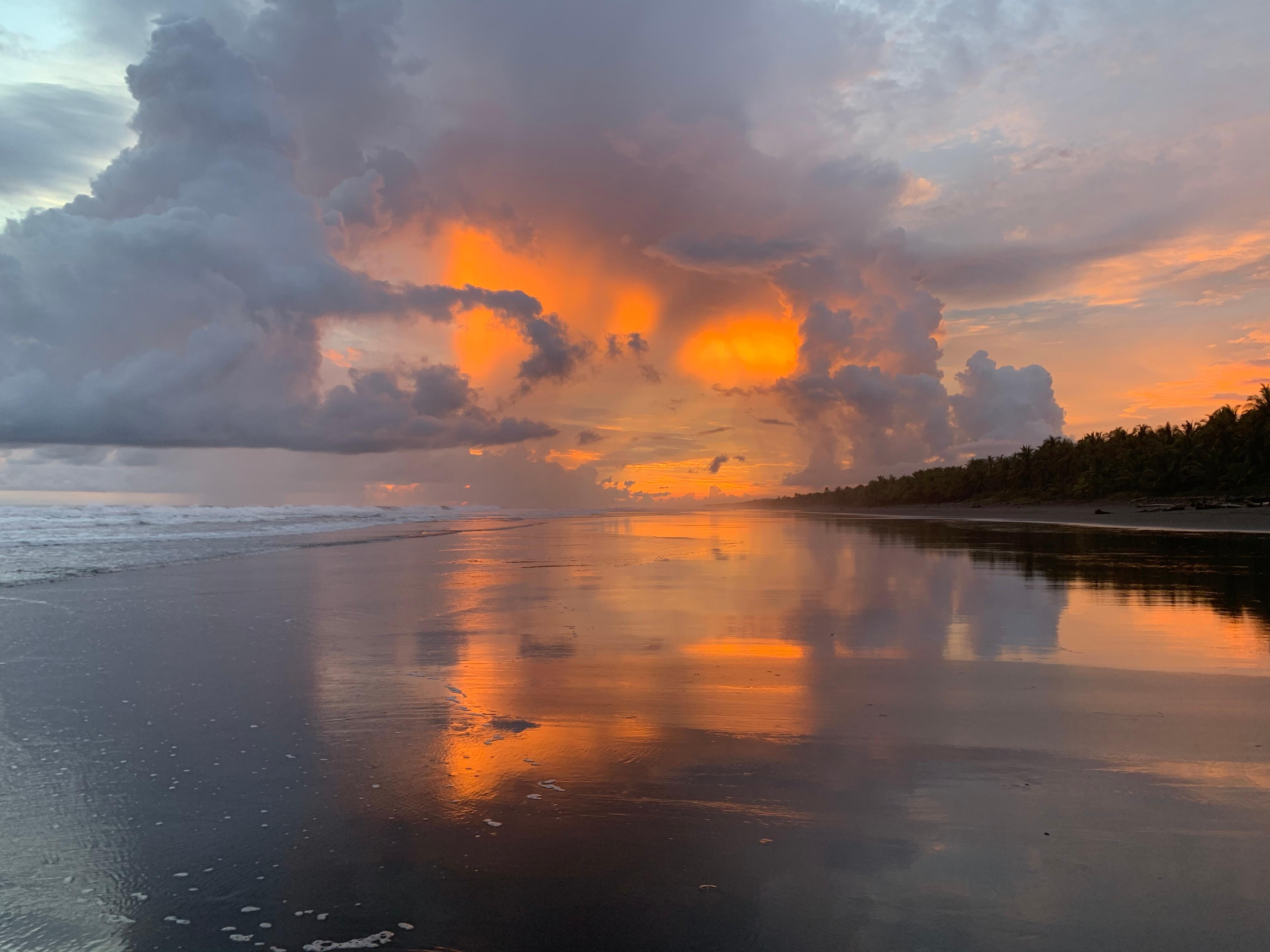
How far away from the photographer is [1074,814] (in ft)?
13.0

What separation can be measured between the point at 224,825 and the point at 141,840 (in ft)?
1.24

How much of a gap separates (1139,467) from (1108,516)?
24.2 m

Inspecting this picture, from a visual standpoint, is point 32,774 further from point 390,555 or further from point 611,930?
point 390,555

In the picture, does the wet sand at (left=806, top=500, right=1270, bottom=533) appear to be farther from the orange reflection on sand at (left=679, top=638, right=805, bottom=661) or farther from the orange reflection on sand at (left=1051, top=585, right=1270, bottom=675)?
the orange reflection on sand at (left=679, top=638, right=805, bottom=661)

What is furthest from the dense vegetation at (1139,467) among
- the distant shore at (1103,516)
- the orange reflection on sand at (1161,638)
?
the orange reflection on sand at (1161,638)

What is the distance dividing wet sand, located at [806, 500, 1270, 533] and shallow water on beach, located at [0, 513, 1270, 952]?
34163mm

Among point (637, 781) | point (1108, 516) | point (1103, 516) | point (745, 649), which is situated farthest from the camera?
point (1103, 516)

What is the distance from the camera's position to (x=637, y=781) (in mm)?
4512

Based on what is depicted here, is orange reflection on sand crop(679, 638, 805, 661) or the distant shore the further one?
the distant shore

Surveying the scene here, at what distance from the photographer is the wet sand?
3750cm

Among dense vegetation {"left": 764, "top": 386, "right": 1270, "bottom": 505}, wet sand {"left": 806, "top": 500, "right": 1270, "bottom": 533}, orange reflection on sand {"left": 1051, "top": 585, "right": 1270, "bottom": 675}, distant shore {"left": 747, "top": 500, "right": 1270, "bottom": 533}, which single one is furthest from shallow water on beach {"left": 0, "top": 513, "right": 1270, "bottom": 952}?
dense vegetation {"left": 764, "top": 386, "right": 1270, "bottom": 505}

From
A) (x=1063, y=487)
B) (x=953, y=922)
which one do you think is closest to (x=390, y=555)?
(x=953, y=922)

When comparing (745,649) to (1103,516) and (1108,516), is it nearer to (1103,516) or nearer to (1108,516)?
(1108,516)

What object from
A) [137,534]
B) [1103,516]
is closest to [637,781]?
[137,534]
